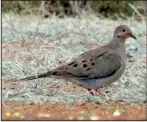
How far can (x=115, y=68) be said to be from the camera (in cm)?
793

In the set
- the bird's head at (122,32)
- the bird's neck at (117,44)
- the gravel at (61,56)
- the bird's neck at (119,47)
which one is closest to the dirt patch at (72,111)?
the gravel at (61,56)

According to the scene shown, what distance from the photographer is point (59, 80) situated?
8609 millimetres

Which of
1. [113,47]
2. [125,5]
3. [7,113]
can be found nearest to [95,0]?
[125,5]

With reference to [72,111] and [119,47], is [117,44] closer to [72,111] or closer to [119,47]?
[119,47]

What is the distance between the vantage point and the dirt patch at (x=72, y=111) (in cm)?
643

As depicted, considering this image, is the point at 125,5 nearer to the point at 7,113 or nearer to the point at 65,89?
the point at 65,89

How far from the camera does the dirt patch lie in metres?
6.43

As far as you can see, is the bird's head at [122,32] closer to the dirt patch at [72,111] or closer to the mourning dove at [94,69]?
the mourning dove at [94,69]

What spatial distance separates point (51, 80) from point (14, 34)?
3283mm

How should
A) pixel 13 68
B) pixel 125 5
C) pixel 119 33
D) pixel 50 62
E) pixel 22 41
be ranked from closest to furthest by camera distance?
pixel 119 33 < pixel 13 68 < pixel 50 62 < pixel 22 41 < pixel 125 5

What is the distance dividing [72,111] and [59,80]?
6.21 ft

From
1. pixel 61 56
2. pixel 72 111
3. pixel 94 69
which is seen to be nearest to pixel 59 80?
pixel 94 69

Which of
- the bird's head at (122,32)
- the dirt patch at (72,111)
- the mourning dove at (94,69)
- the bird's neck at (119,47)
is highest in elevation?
the bird's head at (122,32)

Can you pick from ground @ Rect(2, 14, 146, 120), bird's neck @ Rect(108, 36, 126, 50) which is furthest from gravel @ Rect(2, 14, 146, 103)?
bird's neck @ Rect(108, 36, 126, 50)
